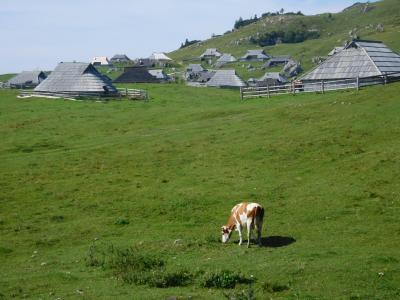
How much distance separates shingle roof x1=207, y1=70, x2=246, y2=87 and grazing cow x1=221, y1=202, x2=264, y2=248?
83.8 metres

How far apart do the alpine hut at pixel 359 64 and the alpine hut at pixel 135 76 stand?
65152 mm

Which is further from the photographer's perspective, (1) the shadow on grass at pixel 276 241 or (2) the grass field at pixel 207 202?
(1) the shadow on grass at pixel 276 241

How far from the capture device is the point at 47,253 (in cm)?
2078

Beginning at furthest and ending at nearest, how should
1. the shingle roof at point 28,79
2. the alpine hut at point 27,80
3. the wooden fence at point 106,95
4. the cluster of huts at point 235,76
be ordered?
the shingle roof at point 28,79, the alpine hut at point 27,80, the cluster of huts at point 235,76, the wooden fence at point 106,95

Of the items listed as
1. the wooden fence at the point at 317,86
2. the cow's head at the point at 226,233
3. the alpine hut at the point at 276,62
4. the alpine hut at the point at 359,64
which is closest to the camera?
the cow's head at the point at 226,233

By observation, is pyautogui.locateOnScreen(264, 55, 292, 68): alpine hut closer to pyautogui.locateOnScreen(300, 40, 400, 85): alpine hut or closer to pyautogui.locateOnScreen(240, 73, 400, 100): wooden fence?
pyautogui.locateOnScreen(300, 40, 400, 85): alpine hut

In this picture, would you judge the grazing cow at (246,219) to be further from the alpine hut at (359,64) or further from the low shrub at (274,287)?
the alpine hut at (359,64)

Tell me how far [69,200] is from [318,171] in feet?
42.4

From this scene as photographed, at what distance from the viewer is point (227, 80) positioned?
105125 mm

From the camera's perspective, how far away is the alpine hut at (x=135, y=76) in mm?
119019

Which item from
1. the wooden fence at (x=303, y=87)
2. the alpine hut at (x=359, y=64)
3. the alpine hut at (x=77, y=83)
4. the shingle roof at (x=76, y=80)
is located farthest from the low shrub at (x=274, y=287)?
the shingle roof at (x=76, y=80)

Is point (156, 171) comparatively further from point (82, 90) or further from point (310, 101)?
point (82, 90)

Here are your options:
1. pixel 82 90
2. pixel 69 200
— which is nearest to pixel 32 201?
pixel 69 200

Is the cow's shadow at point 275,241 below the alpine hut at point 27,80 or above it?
below
